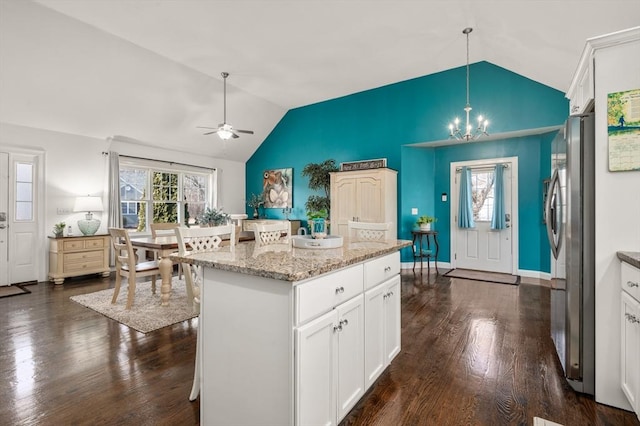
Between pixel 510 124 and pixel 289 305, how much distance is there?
4.97m

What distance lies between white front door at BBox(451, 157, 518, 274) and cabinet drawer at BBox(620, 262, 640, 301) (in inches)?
150

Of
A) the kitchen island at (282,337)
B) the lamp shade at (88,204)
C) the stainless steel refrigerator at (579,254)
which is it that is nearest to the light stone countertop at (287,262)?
the kitchen island at (282,337)

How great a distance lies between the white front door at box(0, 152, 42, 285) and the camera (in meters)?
4.60

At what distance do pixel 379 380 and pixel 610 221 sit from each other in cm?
173

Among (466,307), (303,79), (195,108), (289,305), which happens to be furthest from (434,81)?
(289,305)

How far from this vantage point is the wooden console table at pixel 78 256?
188 inches

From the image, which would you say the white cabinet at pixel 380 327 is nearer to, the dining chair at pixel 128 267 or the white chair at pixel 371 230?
the white chair at pixel 371 230

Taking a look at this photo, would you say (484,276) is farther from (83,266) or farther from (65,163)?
(65,163)

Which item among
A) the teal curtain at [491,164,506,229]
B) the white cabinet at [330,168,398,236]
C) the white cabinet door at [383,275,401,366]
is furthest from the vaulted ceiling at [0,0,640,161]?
the white cabinet door at [383,275,401,366]

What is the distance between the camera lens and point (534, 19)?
3.03 metres

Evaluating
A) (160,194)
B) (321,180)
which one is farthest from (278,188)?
(160,194)

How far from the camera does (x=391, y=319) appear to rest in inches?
86.2

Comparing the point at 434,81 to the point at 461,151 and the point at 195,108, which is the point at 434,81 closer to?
the point at 461,151

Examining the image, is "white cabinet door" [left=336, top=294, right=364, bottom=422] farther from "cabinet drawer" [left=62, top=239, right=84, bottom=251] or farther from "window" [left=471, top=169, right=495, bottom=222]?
"cabinet drawer" [left=62, top=239, right=84, bottom=251]
